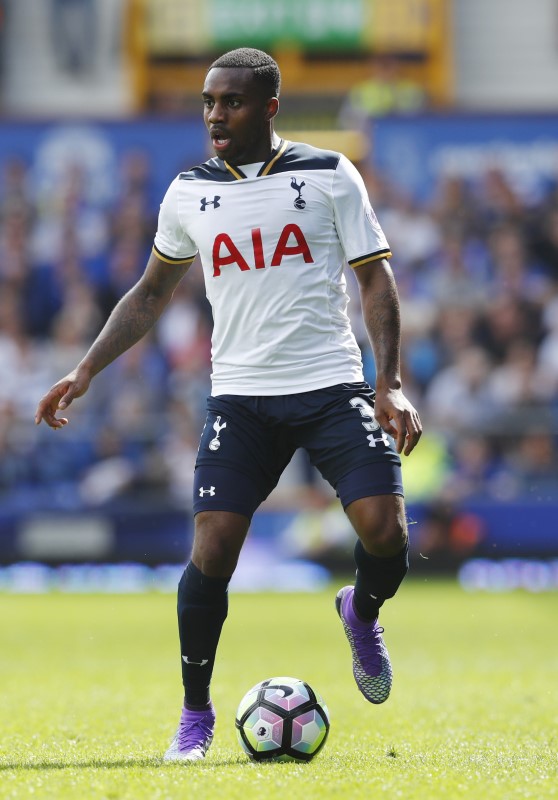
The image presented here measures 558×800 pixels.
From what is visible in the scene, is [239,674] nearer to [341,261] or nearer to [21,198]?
[341,261]

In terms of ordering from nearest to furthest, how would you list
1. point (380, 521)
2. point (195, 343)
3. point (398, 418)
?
point (398, 418)
point (380, 521)
point (195, 343)

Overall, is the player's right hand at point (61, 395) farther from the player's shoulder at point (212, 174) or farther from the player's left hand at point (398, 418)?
the player's left hand at point (398, 418)

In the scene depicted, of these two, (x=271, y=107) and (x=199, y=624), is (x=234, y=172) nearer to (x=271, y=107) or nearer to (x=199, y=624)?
(x=271, y=107)

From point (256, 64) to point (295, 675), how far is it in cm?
454

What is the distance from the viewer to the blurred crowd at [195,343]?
Result: 16.8 meters

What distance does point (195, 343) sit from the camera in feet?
61.2

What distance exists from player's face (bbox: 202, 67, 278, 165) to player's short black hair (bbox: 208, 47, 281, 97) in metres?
0.02

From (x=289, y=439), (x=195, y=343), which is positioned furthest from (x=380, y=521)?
(x=195, y=343)

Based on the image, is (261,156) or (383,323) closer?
(383,323)

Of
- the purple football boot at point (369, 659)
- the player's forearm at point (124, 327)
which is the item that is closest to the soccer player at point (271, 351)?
the player's forearm at point (124, 327)

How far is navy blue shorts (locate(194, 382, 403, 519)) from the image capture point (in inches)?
214

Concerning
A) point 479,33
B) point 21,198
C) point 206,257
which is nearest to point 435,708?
point 206,257

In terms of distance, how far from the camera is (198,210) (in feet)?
18.5

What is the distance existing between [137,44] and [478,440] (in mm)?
11418
